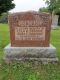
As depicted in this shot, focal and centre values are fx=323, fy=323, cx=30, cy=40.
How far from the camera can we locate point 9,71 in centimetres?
755

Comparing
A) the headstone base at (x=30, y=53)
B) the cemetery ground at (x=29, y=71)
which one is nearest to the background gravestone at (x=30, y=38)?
the headstone base at (x=30, y=53)

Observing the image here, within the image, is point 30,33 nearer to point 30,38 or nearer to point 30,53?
point 30,38

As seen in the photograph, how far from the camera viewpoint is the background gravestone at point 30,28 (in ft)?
28.9

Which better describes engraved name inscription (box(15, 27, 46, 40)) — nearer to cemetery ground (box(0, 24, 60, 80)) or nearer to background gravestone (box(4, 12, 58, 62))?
background gravestone (box(4, 12, 58, 62))

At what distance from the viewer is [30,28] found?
348 inches

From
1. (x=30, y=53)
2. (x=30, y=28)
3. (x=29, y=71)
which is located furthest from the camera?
(x=30, y=28)

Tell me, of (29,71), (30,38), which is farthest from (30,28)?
(29,71)

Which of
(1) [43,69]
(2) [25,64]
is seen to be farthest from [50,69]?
(2) [25,64]

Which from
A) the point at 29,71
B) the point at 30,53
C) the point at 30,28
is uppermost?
the point at 30,28

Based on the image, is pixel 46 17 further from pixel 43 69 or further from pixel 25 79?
pixel 25 79

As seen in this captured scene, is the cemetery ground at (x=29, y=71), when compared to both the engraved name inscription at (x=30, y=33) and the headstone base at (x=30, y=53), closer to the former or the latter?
the headstone base at (x=30, y=53)

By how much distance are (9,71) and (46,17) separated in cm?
207

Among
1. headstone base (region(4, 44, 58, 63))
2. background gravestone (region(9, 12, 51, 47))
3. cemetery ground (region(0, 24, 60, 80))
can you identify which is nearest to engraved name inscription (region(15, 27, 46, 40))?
Result: background gravestone (region(9, 12, 51, 47))

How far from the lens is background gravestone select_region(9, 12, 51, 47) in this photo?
8805mm
